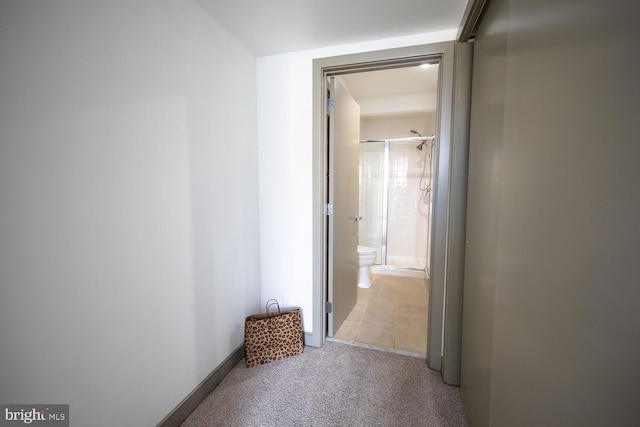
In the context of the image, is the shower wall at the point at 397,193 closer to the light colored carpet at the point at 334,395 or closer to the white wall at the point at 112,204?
the light colored carpet at the point at 334,395

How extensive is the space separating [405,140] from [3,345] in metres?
4.11

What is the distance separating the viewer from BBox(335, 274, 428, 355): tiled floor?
2180 millimetres

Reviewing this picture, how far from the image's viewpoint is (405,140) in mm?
3867

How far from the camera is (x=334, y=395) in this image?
1.58m

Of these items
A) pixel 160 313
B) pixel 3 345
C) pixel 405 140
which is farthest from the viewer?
pixel 405 140

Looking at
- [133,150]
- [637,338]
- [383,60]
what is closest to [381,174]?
[383,60]

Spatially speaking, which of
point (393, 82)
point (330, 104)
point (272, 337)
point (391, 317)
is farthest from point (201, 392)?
point (393, 82)

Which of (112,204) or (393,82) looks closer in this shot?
(112,204)

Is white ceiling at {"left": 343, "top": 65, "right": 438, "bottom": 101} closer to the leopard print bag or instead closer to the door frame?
the door frame

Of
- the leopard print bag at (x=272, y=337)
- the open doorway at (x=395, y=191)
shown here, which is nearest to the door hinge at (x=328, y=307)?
the leopard print bag at (x=272, y=337)

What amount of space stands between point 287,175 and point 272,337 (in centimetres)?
124

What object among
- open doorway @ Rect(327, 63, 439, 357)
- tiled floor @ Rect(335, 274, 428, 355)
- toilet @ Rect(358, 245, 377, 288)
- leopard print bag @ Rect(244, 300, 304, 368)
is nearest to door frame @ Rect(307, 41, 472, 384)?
tiled floor @ Rect(335, 274, 428, 355)

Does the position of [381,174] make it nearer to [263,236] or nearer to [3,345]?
[263,236]

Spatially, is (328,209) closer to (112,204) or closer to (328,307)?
(328,307)
